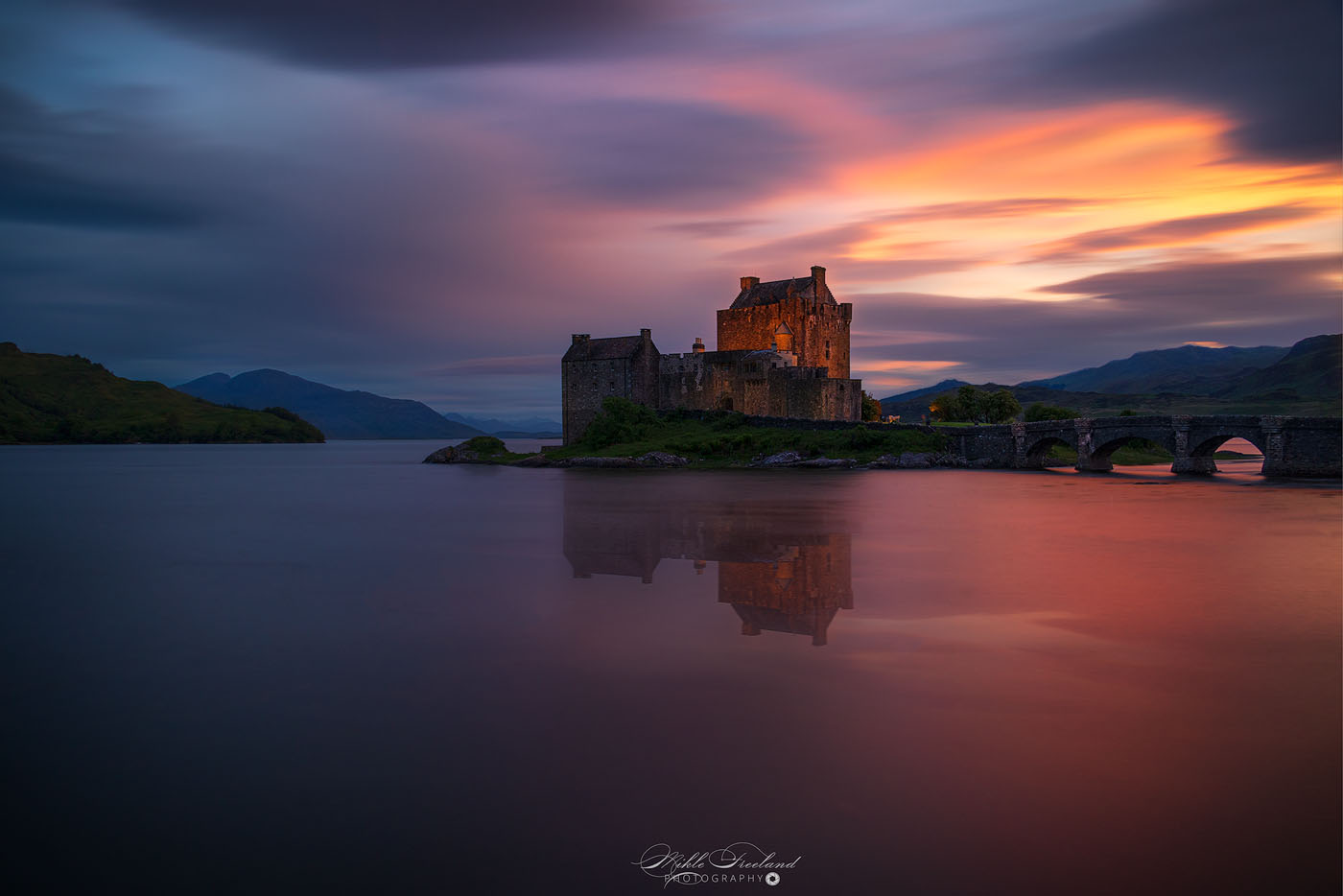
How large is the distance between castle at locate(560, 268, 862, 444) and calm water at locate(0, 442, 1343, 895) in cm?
4189

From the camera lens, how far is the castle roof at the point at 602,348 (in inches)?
2537

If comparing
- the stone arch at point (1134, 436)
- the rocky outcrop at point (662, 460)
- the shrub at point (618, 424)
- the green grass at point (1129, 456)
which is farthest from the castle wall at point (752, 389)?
the stone arch at point (1134, 436)

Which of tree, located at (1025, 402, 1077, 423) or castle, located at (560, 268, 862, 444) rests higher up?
castle, located at (560, 268, 862, 444)

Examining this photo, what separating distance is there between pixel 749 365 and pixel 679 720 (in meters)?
54.4

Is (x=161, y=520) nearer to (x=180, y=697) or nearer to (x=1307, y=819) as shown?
(x=180, y=697)

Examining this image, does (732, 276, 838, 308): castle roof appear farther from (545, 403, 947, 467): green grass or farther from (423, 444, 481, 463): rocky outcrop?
(423, 444, 481, 463): rocky outcrop

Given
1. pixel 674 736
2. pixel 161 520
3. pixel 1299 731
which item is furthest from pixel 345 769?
pixel 161 520

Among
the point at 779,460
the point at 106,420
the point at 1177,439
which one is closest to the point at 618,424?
the point at 779,460

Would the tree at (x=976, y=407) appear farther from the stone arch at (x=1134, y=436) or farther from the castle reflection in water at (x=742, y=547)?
the castle reflection in water at (x=742, y=547)

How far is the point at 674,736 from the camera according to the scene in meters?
6.92

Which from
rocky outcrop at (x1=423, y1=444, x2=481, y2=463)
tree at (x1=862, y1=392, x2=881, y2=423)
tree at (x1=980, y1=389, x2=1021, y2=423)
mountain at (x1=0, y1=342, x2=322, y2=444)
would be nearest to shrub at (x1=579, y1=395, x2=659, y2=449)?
rocky outcrop at (x1=423, y1=444, x2=481, y2=463)

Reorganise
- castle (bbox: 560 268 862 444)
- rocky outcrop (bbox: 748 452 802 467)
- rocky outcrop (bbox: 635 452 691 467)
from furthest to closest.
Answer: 1. castle (bbox: 560 268 862 444)
2. rocky outcrop (bbox: 635 452 691 467)
3. rocky outcrop (bbox: 748 452 802 467)

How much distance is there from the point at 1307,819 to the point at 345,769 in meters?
7.15

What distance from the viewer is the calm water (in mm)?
5152
